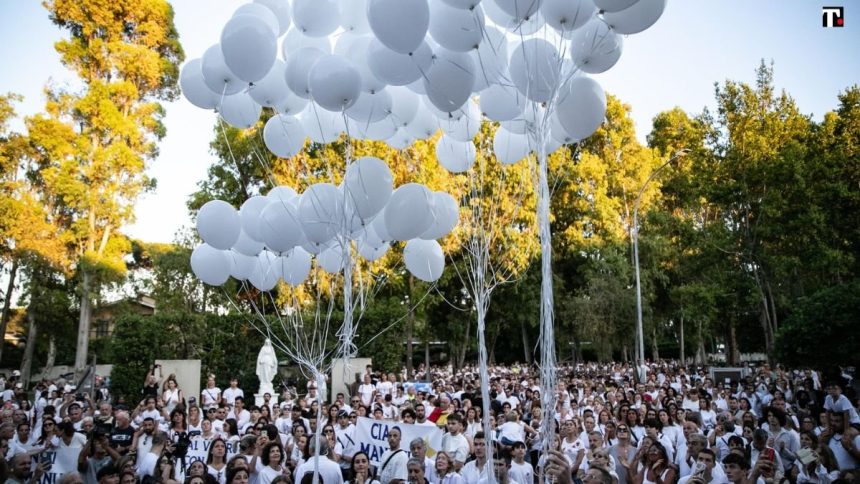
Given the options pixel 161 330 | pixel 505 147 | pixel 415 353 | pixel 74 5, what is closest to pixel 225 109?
pixel 505 147

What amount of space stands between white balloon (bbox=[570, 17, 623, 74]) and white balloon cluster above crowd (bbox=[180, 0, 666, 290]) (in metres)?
0.01

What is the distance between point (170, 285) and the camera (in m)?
26.6

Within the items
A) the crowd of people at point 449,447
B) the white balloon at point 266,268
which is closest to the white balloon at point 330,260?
the white balloon at point 266,268

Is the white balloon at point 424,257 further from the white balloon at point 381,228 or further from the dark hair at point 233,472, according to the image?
the dark hair at point 233,472

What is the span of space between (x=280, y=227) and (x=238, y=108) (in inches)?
57.7

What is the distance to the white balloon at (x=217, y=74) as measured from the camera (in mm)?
6082

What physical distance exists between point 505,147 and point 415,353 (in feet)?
134

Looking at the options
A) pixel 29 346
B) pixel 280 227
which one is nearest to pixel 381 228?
pixel 280 227

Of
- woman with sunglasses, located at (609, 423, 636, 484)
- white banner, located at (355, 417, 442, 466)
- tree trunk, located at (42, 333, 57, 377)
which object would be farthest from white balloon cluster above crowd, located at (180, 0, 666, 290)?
tree trunk, located at (42, 333, 57, 377)

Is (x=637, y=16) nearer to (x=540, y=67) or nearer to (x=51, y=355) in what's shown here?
(x=540, y=67)

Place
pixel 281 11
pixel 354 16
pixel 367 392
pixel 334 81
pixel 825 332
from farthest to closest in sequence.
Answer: pixel 825 332
pixel 367 392
pixel 281 11
pixel 354 16
pixel 334 81

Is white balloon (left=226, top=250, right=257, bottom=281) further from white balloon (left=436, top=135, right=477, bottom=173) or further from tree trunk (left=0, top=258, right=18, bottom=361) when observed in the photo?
tree trunk (left=0, top=258, right=18, bottom=361)

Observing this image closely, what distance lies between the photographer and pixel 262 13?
19.5ft

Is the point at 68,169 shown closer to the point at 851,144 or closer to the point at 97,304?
the point at 97,304
